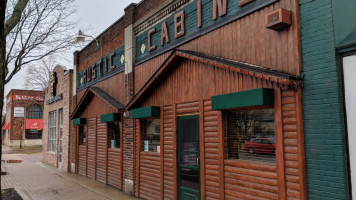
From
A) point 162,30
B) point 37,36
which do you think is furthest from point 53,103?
point 162,30

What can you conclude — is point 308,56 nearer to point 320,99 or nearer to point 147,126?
point 320,99

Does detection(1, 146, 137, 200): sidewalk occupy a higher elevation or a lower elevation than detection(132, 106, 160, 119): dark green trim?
lower

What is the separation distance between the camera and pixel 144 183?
8.78 meters

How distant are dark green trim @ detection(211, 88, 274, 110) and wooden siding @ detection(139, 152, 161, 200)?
3.18 metres

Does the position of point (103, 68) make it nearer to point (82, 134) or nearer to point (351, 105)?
point (82, 134)

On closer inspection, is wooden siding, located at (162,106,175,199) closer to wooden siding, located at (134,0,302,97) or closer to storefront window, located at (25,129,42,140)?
wooden siding, located at (134,0,302,97)

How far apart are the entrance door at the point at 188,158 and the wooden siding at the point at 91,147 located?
640 centimetres

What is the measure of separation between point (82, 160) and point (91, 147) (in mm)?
1453

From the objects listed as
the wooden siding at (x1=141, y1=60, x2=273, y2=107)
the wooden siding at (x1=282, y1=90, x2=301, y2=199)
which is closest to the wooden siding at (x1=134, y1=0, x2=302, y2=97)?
the wooden siding at (x1=141, y1=60, x2=273, y2=107)

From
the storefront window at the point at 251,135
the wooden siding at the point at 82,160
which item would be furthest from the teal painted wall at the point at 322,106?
the wooden siding at the point at 82,160

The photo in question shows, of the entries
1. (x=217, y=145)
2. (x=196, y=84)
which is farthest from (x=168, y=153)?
(x=196, y=84)

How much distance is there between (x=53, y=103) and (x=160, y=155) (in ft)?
44.2

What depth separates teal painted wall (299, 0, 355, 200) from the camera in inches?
A: 166

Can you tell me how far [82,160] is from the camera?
13984mm
